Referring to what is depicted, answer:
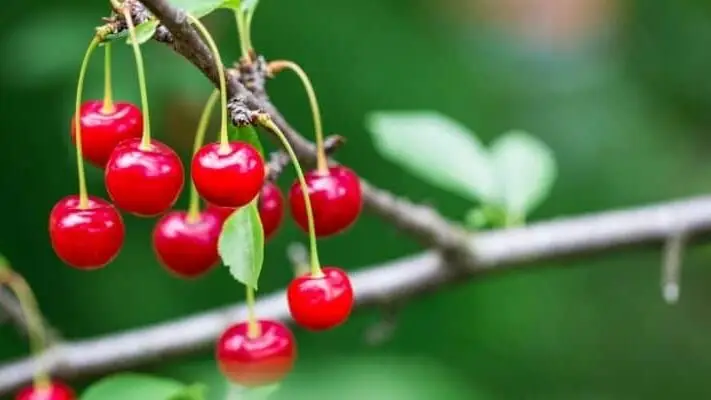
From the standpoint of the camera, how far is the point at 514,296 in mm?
2506

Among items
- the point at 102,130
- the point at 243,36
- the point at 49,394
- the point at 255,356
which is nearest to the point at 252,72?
the point at 243,36

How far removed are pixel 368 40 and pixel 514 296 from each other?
629 millimetres

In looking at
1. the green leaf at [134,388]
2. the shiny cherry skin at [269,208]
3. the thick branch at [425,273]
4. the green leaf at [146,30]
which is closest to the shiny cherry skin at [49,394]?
the green leaf at [134,388]

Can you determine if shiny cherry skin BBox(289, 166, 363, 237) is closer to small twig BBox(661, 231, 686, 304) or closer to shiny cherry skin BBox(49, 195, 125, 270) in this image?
shiny cherry skin BBox(49, 195, 125, 270)

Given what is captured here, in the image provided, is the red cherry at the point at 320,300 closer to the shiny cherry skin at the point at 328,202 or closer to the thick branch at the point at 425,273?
the shiny cherry skin at the point at 328,202

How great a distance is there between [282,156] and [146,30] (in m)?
0.23

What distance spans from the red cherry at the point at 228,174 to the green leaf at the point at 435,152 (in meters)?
0.75

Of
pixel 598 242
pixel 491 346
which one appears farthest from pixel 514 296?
pixel 598 242

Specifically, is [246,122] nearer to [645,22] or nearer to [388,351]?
[388,351]

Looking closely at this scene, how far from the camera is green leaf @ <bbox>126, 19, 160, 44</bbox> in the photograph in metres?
0.84

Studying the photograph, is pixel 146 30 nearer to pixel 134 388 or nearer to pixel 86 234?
pixel 86 234

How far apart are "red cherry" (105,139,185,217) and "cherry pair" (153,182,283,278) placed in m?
0.15

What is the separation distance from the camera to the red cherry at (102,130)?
37.4 inches

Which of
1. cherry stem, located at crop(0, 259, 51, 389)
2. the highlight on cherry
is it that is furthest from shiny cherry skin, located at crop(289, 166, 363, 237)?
cherry stem, located at crop(0, 259, 51, 389)
